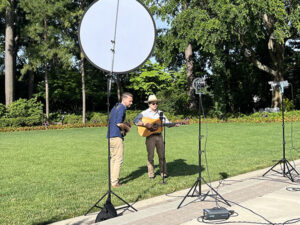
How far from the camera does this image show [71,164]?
9.67 m

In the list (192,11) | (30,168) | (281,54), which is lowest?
(30,168)

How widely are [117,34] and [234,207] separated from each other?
3.15m

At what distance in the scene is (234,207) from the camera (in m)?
4.84

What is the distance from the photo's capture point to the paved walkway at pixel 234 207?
4.32 metres

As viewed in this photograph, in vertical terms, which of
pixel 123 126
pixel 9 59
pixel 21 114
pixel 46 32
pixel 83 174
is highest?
pixel 46 32

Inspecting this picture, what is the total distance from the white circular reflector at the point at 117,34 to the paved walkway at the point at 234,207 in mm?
2173

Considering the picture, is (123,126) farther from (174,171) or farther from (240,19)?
(240,19)

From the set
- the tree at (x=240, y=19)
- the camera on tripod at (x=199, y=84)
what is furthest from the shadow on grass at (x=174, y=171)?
the tree at (x=240, y=19)

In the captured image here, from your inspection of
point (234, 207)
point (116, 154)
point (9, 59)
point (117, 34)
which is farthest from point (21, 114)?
point (234, 207)

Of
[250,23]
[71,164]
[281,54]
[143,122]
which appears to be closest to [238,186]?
[143,122]

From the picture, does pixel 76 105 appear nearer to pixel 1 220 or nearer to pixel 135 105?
pixel 135 105

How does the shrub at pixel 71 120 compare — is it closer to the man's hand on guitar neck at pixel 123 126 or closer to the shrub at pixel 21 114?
the shrub at pixel 21 114

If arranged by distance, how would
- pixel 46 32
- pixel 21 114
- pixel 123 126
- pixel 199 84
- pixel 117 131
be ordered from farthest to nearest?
pixel 46 32 < pixel 21 114 < pixel 117 131 < pixel 123 126 < pixel 199 84

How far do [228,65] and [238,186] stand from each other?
33511 millimetres
